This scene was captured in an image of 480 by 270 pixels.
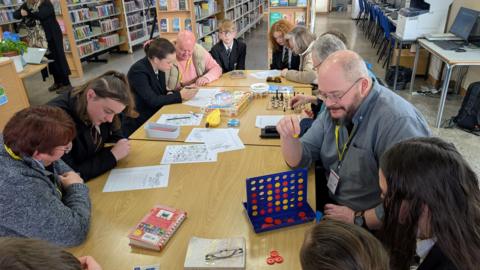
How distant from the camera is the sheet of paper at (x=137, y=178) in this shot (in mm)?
1615

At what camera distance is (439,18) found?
4805mm

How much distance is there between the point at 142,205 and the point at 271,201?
1.84ft

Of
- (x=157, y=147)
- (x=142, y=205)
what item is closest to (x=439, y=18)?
(x=157, y=147)

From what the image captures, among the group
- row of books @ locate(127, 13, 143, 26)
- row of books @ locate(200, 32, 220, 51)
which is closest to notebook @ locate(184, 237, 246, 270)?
row of books @ locate(200, 32, 220, 51)

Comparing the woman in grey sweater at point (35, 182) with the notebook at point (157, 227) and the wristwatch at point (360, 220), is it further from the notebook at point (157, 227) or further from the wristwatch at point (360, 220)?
the wristwatch at point (360, 220)

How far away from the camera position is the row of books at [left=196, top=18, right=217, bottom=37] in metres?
6.21

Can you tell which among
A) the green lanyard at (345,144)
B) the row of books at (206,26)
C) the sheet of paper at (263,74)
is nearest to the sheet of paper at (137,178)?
the green lanyard at (345,144)

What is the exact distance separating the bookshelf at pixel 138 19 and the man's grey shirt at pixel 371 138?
7148 mm

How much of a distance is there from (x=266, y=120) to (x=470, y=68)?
3.70 meters

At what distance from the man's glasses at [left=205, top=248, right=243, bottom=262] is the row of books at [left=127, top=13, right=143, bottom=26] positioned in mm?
7639

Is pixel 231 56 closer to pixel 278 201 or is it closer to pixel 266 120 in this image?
pixel 266 120

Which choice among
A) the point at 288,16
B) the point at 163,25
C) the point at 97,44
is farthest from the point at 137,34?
the point at 288,16

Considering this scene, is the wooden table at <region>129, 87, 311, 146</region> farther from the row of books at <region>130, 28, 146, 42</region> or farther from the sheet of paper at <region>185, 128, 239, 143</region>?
the row of books at <region>130, 28, 146, 42</region>

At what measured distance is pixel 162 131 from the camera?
2.10m
